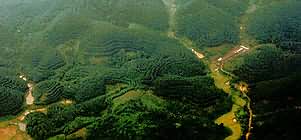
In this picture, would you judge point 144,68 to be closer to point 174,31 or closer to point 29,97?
point 174,31

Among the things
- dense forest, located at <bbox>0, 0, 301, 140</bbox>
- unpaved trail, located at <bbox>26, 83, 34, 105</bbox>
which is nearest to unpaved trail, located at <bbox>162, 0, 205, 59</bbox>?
dense forest, located at <bbox>0, 0, 301, 140</bbox>

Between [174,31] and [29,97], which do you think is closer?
[29,97]

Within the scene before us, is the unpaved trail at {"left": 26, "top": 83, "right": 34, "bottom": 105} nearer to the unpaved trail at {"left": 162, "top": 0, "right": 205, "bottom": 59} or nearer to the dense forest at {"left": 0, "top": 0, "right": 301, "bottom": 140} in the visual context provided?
the dense forest at {"left": 0, "top": 0, "right": 301, "bottom": 140}

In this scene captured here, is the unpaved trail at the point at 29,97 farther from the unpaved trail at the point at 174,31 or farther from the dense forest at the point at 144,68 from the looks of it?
the unpaved trail at the point at 174,31

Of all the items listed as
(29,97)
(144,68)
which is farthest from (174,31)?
(29,97)

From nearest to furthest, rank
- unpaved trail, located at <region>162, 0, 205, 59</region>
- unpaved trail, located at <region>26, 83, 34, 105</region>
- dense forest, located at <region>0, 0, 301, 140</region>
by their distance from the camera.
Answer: dense forest, located at <region>0, 0, 301, 140</region>, unpaved trail, located at <region>26, 83, 34, 105</region>, unpaved trail, located at <region>162, 0, 205, 59</region>

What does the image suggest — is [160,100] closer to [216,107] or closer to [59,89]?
[216,107]

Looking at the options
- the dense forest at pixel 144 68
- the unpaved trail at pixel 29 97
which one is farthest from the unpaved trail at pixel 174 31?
the unpaved trail at pixel 29 97

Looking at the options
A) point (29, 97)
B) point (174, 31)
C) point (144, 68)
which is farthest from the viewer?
point (174, 31)
